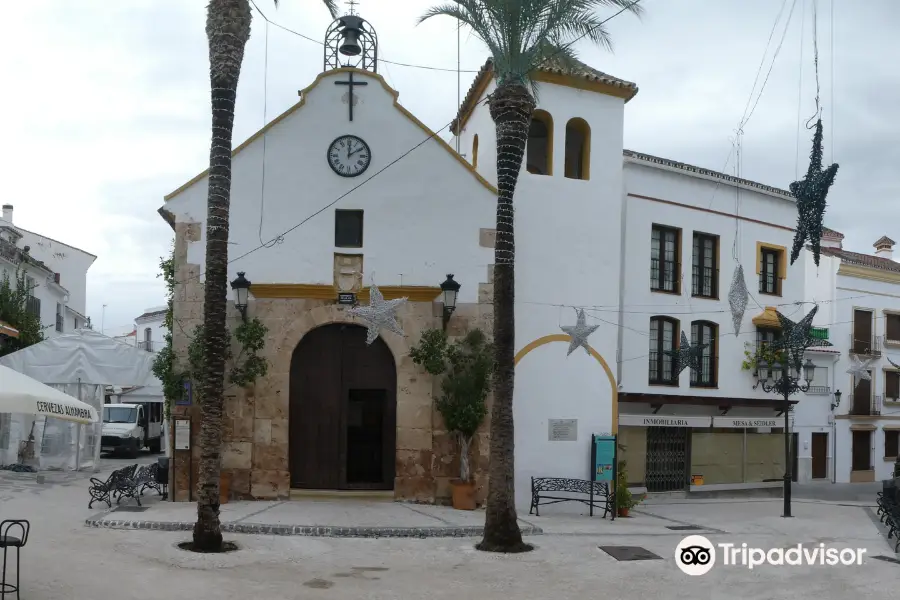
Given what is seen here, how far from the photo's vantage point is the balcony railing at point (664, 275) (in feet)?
77.4

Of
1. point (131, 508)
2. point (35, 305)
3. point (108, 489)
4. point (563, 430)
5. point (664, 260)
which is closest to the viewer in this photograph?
point (131, 508)

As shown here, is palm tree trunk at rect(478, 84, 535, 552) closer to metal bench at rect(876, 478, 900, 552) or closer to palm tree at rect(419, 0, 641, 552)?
palm tree at rect(419, 0, 641, 552)

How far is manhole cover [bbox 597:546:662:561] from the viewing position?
13076 mm

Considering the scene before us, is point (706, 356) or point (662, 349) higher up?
point (662, 349)

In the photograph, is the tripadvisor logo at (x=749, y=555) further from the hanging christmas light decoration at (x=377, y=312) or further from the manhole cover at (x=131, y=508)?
the manhole cover at (x=131, y=508)

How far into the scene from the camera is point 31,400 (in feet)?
29.2

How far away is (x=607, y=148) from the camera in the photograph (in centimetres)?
1936

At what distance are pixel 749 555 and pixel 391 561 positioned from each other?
231 inches

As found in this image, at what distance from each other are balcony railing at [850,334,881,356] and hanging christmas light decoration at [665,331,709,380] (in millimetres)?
12209

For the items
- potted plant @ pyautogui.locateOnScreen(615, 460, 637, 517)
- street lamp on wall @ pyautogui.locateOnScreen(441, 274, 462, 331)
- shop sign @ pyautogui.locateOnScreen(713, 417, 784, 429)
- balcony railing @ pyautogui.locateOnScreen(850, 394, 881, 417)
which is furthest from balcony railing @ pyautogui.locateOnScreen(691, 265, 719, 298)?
balcony railing @ pyautogui.locateOnScreen(850, 394, 881, 417)

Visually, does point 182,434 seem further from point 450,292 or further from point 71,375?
point 71,375

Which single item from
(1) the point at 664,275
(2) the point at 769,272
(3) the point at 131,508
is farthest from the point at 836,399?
(3) the point at 131,508

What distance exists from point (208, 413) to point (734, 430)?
1794cm

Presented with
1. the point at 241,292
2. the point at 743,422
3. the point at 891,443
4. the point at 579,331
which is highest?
the point at 241,292
